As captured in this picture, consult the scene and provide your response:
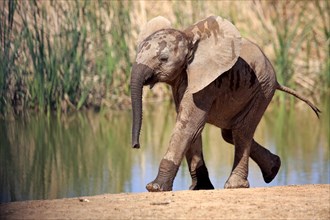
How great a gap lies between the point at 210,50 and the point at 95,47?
310 inches

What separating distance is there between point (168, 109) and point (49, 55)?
112 inches

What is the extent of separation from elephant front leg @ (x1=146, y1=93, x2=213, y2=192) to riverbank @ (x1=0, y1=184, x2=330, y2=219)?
0.65 meters

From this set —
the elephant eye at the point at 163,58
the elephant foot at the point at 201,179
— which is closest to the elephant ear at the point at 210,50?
the elephant eye at the point at 163,58

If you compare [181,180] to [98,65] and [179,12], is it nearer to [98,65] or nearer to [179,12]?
[98,65]

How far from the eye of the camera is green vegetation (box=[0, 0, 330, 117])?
16.6 m

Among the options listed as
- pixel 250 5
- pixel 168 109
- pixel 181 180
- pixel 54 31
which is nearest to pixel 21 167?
pixel 181 180

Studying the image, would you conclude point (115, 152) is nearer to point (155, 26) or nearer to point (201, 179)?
point (201, 179)

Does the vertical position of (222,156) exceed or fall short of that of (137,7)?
it falls short

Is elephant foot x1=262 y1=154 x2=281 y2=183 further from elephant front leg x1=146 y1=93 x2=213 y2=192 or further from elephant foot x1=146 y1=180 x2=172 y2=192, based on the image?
elephant foot x1=146 y1=180 x2=172 y2=192

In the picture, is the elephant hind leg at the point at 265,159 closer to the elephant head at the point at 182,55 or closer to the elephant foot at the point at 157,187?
the elephant head at the point at 182,55

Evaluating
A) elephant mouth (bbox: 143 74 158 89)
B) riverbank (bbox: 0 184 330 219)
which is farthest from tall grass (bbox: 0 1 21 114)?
riverbank (bbox: 0 184 330 219)

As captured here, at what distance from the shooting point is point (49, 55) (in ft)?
55.1

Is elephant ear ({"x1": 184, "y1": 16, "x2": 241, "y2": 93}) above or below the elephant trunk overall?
above

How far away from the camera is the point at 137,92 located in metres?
9.92
